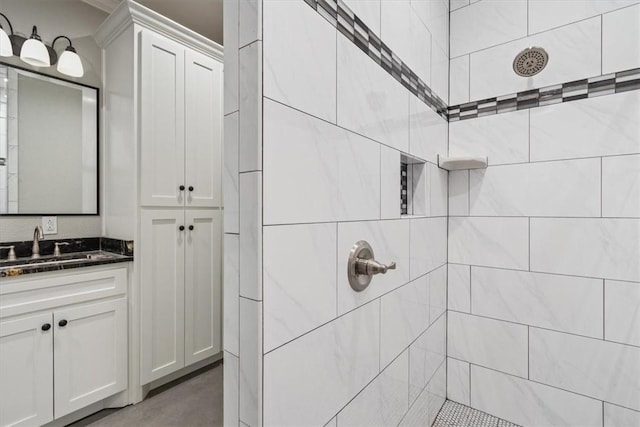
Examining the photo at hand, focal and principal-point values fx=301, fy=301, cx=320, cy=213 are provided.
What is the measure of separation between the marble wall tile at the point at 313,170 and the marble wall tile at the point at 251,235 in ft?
0.07

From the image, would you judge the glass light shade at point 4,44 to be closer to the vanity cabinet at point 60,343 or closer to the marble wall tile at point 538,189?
the vanity cabinet at point 60,343

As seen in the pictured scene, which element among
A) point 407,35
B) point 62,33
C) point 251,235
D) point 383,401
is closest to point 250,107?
point 251,235

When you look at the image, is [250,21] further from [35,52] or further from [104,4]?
[104,4]

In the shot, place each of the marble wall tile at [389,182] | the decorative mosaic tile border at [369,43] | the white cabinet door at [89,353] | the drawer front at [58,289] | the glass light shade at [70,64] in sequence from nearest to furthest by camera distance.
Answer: the decorative mosaic tile border at [369,43] → the marble wall tile at [389,182] → the drawer front at [58,289] → the white cabinet door at [89,353] → the glass light shade at [70,64]

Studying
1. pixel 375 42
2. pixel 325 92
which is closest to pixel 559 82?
pixel 375 42

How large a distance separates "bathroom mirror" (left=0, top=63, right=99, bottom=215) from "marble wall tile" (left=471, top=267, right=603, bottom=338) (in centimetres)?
249

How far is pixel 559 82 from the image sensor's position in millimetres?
1454

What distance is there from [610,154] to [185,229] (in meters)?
2.32

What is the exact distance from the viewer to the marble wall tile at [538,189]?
54.6 inches

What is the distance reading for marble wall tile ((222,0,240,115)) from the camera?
69 cm

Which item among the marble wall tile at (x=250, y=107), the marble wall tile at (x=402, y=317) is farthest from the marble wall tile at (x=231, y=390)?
the marble wall tile at (x=402, y=317)

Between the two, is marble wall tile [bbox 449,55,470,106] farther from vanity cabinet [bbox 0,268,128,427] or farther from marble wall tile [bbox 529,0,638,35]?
vanity cabinet [bbox 0,268,128,427]

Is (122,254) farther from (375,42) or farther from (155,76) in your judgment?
(375,42)

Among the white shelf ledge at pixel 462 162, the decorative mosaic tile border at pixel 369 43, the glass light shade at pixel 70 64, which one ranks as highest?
the glass light shade at pixel 70 64
